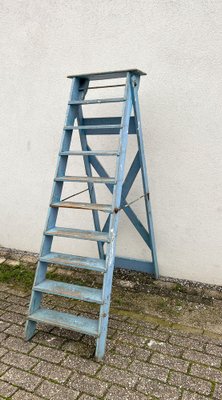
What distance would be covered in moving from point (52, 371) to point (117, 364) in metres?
0.49

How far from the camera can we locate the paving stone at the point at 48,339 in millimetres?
2895

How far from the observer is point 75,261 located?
9.70ft

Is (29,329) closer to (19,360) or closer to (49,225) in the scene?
(19,360)

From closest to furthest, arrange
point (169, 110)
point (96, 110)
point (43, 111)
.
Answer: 1. point (169, 110)
2. point (96, 110)
3. point (43, 111)

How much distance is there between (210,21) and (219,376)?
306 cm

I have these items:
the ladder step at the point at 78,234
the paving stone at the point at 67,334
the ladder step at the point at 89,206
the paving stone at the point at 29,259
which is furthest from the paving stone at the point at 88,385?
the paving stone at the point at 29,259

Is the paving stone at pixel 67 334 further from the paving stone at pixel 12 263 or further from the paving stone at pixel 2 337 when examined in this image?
the paving stone at pixel 12 263

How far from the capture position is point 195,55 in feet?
11.1

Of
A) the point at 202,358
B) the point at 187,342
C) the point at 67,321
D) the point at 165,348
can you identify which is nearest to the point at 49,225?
the point at 67,321

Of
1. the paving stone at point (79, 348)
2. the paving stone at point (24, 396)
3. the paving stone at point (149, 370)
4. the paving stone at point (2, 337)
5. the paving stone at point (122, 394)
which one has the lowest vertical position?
the paving stone at point (24, 396)

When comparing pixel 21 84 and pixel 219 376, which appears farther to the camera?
pixel 21 84

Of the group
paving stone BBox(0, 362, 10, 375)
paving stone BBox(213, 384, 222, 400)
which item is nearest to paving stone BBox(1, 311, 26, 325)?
paving stone BBox(0, 362, 10, 375)

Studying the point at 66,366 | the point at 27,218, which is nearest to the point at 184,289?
A: the point at 66,366

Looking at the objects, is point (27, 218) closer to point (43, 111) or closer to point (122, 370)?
point (43, 111)
